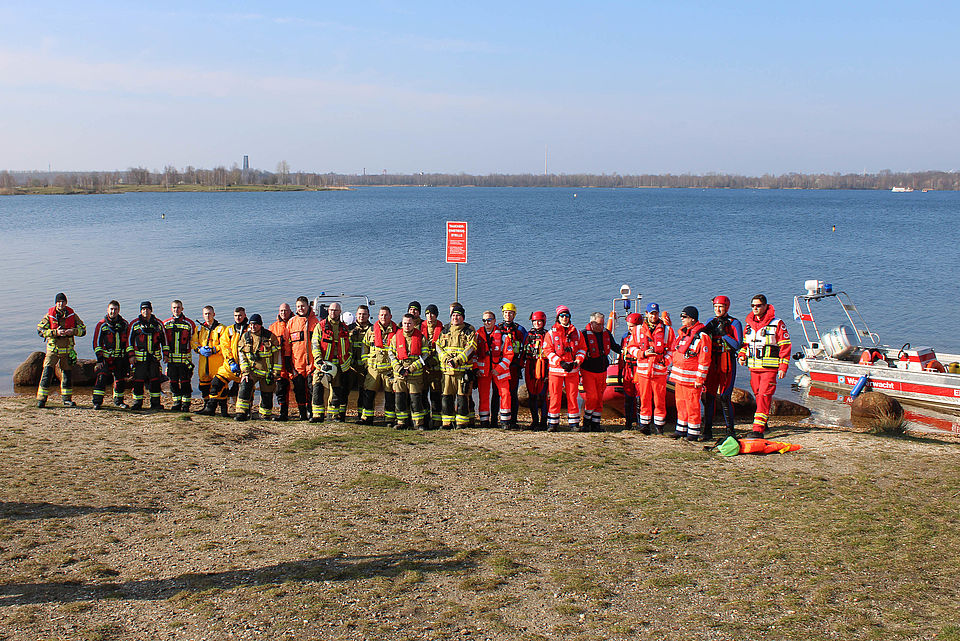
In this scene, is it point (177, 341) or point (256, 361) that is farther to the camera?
point (177, 341)

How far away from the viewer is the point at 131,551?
6551 millimetres

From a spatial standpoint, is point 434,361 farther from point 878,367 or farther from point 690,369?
point 878,367

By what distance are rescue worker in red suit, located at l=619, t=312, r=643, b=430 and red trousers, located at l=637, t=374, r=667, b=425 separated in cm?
28

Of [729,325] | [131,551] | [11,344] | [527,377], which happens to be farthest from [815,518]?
[11,344]

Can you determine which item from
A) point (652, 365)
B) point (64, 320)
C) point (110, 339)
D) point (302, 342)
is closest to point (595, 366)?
point (652, 365)

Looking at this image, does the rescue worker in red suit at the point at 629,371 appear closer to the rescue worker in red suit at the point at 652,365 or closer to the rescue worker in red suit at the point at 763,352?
the rescue worker in red suit at the point at 652,365

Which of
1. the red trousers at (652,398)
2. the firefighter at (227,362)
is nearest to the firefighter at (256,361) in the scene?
the firefighter at (227,362)

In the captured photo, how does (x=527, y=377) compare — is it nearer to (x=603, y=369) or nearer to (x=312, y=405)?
(x=603, y=369)

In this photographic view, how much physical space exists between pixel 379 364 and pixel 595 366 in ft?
10.4

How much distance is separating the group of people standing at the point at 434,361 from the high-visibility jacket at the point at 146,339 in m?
0.02

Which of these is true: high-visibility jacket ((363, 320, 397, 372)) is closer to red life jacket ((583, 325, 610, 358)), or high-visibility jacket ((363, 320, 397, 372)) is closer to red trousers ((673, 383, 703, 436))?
red life jacket ((583, 325, 610, 358))

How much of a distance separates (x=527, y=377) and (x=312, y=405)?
331 centimetres

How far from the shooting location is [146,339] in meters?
11.9

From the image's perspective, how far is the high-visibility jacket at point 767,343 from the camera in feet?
35.6
